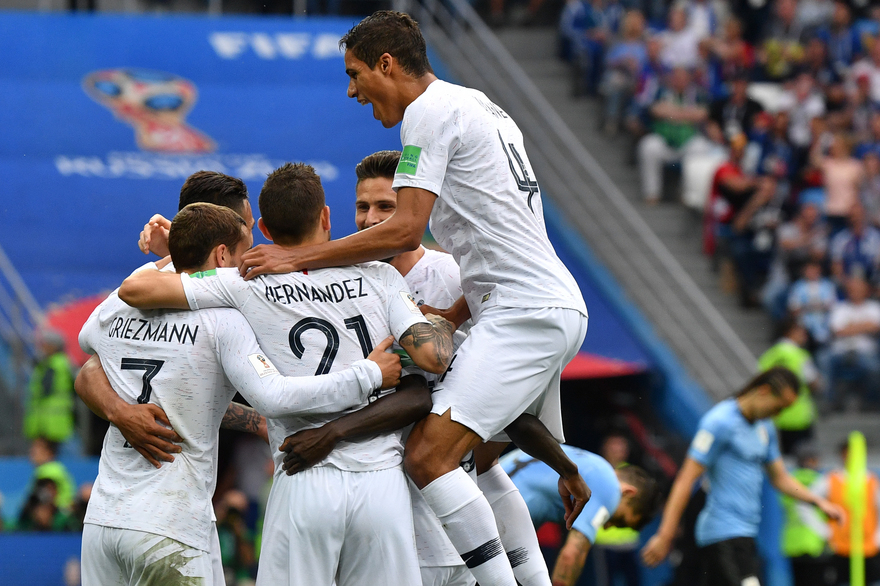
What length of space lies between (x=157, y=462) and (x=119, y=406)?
24cm

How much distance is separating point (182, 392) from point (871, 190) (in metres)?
11.8

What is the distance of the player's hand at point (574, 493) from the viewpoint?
4.49 meters

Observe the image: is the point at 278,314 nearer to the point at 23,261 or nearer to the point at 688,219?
the point at 23,261

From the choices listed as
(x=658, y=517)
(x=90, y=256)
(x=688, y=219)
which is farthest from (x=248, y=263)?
(x=688, y=219)

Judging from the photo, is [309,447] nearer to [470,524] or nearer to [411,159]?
[470,524]

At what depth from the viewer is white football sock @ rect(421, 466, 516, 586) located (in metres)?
4.07

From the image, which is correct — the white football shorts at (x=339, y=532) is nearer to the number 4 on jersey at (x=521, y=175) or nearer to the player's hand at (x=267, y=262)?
the player's hand at (x=267, y=262)

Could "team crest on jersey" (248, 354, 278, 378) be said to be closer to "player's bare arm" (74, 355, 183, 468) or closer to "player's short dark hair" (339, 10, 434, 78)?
"player's bare arm" (74, 355, 183, 468)

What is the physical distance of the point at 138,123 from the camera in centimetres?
1562

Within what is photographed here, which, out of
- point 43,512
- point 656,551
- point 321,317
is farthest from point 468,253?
point 43,512

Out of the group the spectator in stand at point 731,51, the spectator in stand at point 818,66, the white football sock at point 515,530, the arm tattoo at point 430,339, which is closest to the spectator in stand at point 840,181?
the spectator in stand at point 818,66

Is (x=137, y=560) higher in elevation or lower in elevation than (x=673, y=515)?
higher

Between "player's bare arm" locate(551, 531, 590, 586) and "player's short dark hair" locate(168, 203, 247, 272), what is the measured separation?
3.00 metres

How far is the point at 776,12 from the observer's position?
17.0m
